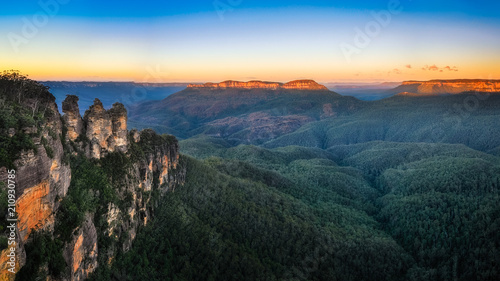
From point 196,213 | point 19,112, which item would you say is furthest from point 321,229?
point 19,112

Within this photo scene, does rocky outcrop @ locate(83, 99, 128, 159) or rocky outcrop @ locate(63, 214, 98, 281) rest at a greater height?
rocky outcrop @ locate(83, 99, 128, 159)

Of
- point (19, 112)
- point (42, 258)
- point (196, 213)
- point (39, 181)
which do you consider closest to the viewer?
point (42, 258)

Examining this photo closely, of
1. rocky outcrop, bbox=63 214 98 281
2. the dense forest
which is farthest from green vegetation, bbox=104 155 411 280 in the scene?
rocky outcrop, bbox=63 214 98 281

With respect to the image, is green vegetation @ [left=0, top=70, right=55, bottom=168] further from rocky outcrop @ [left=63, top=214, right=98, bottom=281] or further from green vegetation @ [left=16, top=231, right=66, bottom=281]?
rocky outcrop @ [left=63, top=214, right=98, bottom=281]

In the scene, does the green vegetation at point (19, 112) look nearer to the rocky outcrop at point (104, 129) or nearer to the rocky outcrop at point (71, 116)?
the rocky outcrop at point (71, 116)

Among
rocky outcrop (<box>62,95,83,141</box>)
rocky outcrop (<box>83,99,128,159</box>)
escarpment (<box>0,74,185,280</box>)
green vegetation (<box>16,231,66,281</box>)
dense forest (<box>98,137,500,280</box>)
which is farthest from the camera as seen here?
dense forest (<box>98,137,500,280</box>)

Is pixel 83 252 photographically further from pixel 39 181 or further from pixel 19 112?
pixel 19 112
